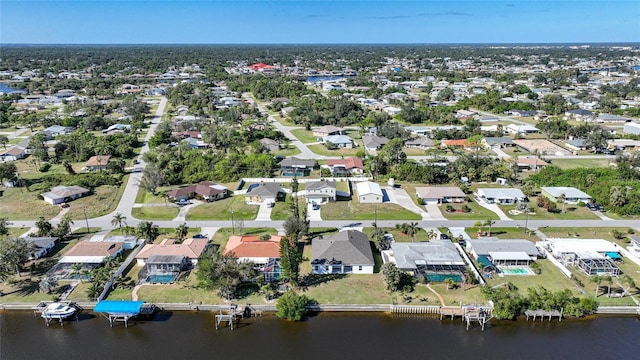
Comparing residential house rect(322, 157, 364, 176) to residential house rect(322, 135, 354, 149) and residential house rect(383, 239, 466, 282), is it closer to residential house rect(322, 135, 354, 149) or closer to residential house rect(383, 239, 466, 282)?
residential house rect(322, 135, 354, 149)

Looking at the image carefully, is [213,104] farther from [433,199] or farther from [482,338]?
[482,338]

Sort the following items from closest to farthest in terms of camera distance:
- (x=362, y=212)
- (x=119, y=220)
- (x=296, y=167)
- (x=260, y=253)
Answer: (x=260, y=253) → (x=119, y=220) → (x=362, y=212) → (x=296, y=167)

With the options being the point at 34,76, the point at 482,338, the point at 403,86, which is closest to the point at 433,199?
the point at 482,338

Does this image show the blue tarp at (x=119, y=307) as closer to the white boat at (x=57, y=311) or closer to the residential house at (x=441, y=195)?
the white boat at (x=57, y=311)

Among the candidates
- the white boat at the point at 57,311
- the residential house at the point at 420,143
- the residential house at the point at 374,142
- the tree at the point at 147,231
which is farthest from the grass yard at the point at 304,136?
the white boat at the point at 57,311

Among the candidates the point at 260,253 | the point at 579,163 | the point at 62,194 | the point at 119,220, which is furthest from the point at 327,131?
the point at 260,253

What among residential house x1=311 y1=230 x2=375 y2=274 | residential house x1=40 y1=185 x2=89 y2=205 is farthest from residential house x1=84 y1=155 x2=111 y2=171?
residential house x1=311 y1=230 x2=375 y2=274

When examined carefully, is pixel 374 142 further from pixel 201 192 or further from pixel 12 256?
pixel 12 256
